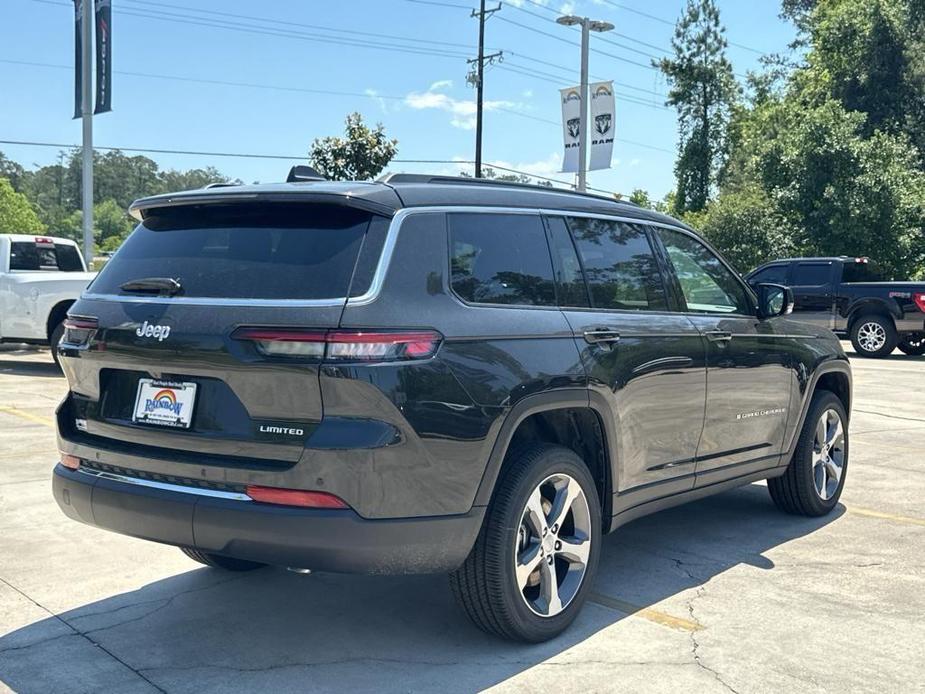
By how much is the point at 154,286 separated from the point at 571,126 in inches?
827

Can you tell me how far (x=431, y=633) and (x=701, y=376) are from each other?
6.17 ft

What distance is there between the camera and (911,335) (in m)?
17.7

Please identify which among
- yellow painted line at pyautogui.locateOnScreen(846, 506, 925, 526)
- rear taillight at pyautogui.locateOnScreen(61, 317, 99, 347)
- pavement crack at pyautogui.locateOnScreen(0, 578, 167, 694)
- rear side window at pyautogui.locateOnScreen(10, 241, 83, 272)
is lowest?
pavement crack at pyautogui.locateOnScreen(0, 578, 167, 694)

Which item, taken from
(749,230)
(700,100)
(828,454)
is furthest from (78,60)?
(700,100)

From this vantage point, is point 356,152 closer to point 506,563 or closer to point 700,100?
point 700,100

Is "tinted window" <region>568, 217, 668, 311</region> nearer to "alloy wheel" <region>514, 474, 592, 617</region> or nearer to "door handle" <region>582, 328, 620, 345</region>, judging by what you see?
"door handle" <region>582, 328, 620, 345</region>

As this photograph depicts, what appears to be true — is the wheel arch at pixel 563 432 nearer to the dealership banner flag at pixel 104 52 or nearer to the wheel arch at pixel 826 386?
the wheel arch at pixel 826 386

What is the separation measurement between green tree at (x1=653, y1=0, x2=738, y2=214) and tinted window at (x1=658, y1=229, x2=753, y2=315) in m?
45.7

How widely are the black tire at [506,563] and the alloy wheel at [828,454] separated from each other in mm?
2753

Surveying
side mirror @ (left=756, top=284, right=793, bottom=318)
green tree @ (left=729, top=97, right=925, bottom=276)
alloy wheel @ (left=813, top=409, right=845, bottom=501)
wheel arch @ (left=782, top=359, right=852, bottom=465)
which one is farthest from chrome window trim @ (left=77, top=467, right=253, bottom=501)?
green tree @ (left=729, top=97, right=925, bottom=276)

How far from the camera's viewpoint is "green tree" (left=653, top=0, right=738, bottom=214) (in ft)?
163

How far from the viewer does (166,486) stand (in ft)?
11.5

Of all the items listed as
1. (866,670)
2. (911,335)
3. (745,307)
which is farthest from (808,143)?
(866,670)

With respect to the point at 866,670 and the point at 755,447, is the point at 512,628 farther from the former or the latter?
the point at 755,447
